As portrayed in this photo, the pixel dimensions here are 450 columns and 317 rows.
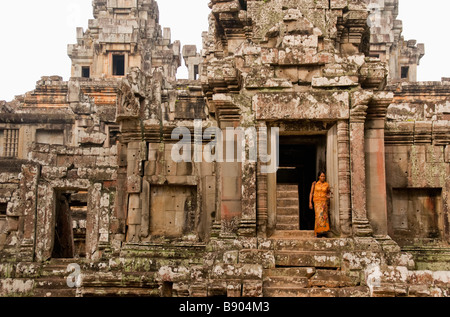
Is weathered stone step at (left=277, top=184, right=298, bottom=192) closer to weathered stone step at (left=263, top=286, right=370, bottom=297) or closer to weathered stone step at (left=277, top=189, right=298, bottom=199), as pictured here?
weathered stone step at (left=277, top=189, right=298, bottom=199)

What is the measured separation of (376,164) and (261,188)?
83.5 inches

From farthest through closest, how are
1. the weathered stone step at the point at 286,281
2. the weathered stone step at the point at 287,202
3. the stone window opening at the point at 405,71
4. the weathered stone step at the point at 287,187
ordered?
the stone window opening at the point at 405,71, the weathered stone step at the point at 287,187, the weathered stone step at the point at 287,202, the weathered stone step at the point at 286,281

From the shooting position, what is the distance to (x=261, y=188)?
8.95m

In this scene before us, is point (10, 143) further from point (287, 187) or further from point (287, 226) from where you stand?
point (287, 226)

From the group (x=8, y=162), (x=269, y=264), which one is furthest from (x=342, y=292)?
(x=8, y=162)

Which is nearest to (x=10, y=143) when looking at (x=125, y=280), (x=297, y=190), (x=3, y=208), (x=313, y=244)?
(x=3, y=208)

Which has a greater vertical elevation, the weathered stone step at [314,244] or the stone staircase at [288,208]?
the stone staircase at [288,208]

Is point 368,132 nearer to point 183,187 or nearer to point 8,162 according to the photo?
point 183,187

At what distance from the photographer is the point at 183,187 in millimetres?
10781

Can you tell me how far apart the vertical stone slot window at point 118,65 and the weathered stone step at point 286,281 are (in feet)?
87.6

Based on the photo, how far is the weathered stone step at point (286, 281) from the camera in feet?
25.9

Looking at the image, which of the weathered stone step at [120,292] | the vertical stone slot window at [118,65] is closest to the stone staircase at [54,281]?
the weathered stone step at [120,292]

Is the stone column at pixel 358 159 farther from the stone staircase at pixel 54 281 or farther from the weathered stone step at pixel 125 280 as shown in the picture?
the stone staircase at pixel 54 281

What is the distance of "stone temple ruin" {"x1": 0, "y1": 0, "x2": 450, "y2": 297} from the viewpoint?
→ 832cm
